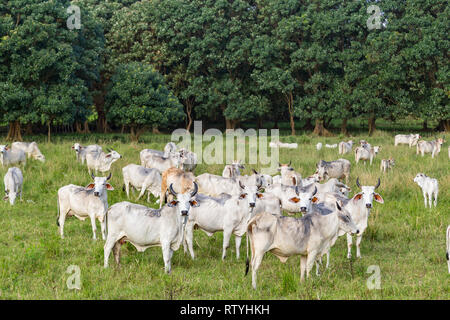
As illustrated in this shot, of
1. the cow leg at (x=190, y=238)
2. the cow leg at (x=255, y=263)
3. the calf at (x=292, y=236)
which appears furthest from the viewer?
the cow leg at (x=190, y=238)

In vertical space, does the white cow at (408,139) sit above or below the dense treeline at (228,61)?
below

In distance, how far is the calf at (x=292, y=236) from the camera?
7.71 metres

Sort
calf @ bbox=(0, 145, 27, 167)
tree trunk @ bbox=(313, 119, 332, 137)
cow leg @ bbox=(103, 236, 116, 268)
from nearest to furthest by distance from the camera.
Answer: cow leg @ bbox=(103, 236, 116, 268) < calf @ bbox=(0, 145, 27, 167) < tree trunk @ bbox=(313, 119, 332, 137)

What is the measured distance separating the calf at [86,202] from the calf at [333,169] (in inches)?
338

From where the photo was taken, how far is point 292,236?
781 cm

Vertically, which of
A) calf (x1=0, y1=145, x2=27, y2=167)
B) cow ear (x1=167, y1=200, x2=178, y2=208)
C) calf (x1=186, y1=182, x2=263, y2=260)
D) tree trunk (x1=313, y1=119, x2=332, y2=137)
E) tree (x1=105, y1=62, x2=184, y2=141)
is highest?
tree (x1=105, y1=62, x2=184, y2=141)

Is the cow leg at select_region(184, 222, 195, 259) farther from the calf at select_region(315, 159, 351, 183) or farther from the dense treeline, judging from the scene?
the dense treeline

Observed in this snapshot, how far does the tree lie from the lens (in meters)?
29.6

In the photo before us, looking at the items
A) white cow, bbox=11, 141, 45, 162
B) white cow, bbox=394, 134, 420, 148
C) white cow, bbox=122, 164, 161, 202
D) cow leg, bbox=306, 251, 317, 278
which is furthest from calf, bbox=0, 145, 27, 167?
white cow, bbox=394, 134, 420, 148

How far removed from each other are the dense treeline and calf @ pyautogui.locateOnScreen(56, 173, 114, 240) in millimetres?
16043

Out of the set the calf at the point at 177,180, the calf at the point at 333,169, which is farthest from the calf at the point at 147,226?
the calf at the point at 333,169

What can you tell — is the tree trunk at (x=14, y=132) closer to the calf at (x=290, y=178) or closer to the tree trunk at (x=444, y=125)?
the calf at (x=290, y=178)
